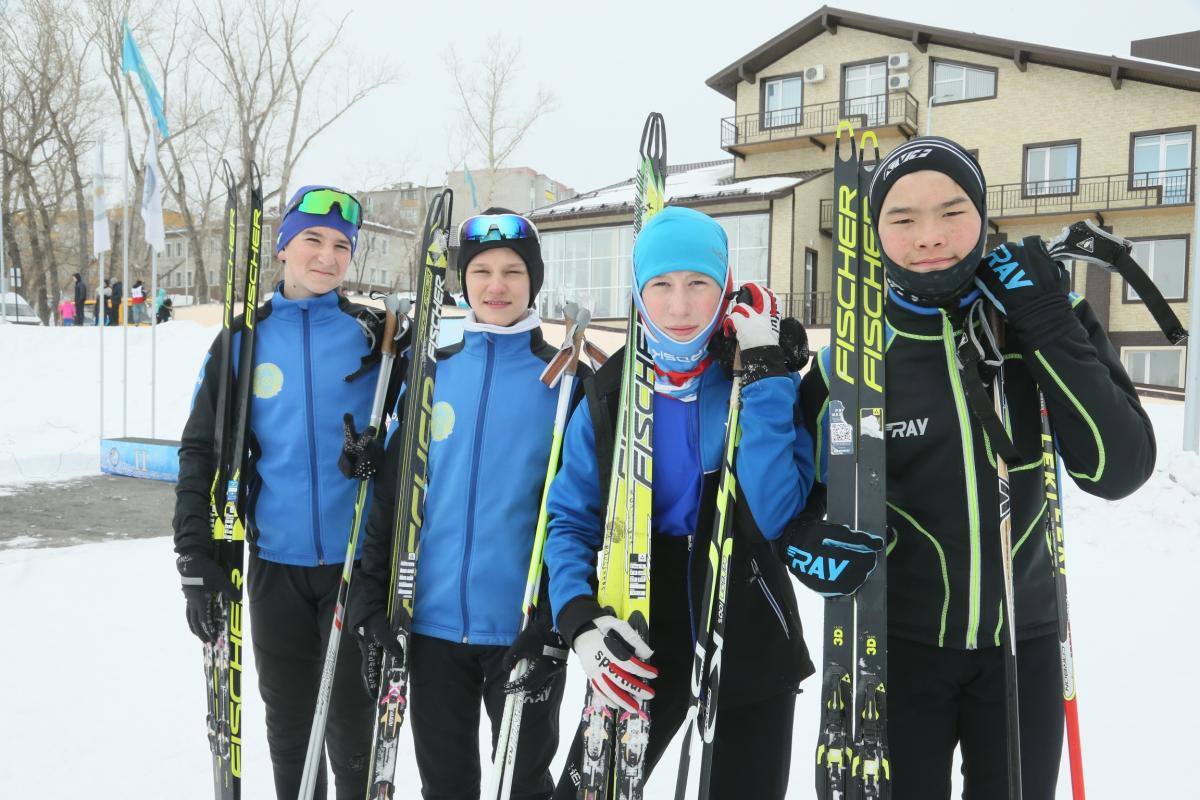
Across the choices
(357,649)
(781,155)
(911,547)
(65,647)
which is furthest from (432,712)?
(781,155)

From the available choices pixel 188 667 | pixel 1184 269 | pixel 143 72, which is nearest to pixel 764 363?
pixel 188 667

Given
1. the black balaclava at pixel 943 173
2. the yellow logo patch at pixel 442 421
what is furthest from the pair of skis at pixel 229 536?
the black balaclava at pixel 943 173

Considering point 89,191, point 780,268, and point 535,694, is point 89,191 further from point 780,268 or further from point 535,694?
point 535,694

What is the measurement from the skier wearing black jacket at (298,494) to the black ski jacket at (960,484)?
61.2 inches

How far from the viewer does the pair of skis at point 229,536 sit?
242 cm

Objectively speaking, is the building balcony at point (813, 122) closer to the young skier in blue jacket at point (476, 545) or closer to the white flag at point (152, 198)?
the white flag at point (152, 198)

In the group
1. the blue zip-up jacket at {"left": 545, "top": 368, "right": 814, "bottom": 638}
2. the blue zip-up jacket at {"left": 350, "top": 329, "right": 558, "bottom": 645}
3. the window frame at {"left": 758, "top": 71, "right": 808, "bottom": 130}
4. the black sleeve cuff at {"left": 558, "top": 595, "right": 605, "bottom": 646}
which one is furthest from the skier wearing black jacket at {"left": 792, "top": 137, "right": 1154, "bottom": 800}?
the window frame at {"left": 758, "top": 71, "right": 808, "bottom": 130}

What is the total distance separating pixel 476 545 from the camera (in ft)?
6.81

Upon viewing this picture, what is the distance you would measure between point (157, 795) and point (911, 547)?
272 centimetres

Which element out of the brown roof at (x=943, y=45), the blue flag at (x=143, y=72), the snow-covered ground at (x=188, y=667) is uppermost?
the brown roof at (x=943, y=45)

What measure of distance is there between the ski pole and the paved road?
5.59 metres

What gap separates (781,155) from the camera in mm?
20219

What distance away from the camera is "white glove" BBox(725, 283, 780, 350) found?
1.71 m

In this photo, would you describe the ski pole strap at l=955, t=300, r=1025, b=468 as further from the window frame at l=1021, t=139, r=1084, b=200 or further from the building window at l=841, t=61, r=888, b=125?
the window frame at l=1021, t=139, r=1084, b=200
